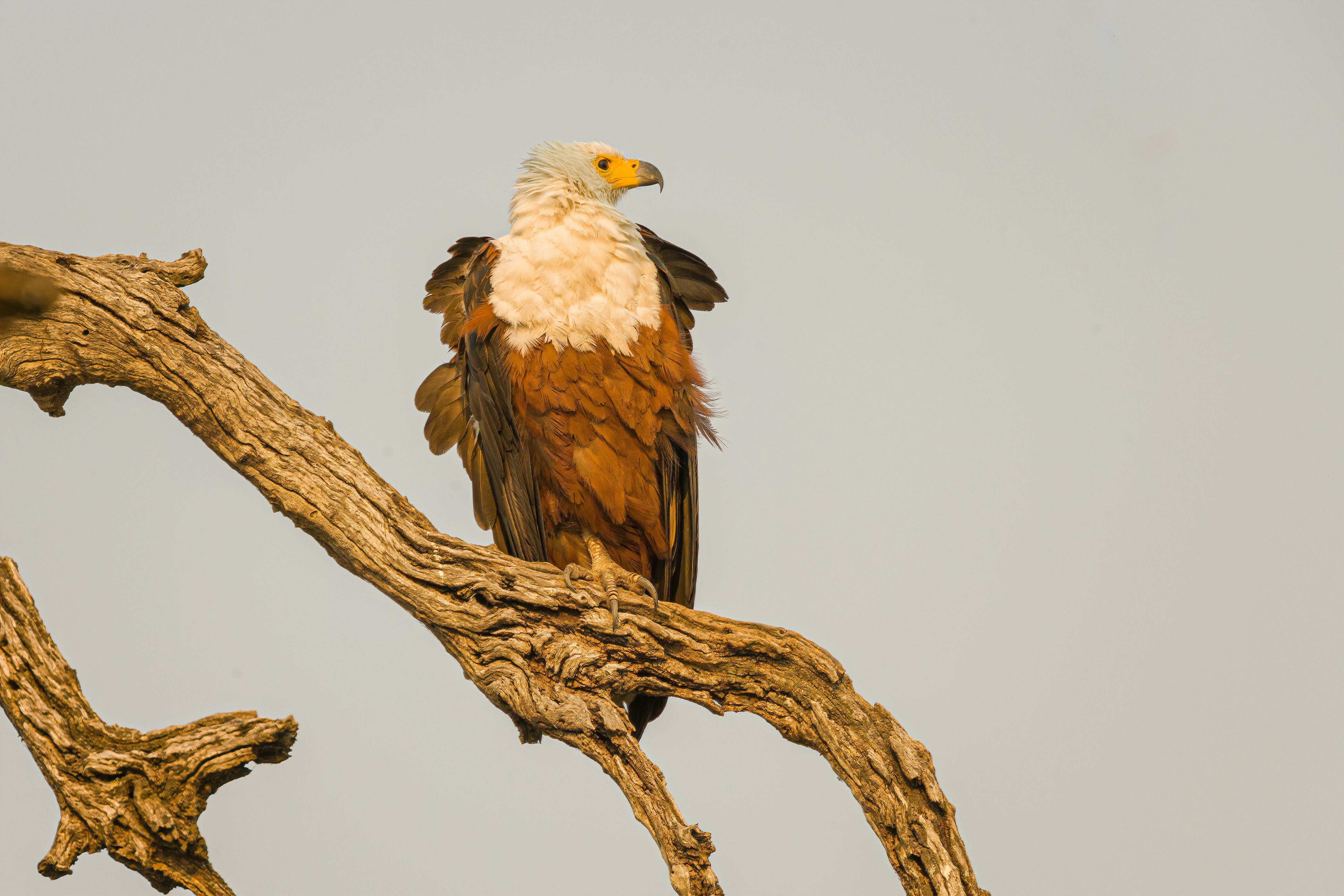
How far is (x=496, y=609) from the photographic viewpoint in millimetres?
3701

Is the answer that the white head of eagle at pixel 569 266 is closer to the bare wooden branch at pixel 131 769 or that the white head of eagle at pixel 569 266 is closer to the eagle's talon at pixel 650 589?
the eagle's talon at pixel 650 589

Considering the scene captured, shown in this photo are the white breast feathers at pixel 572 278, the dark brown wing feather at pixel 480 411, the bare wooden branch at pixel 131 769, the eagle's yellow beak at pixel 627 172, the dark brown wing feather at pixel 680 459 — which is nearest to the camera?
the bare wooden branch at pixel 131 769

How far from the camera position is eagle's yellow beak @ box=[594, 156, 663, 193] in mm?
4812

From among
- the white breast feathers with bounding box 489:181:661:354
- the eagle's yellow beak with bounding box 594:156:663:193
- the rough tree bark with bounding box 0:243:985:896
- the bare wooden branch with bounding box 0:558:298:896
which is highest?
the eagle's yellow beak with bounding box 594:156:663:193

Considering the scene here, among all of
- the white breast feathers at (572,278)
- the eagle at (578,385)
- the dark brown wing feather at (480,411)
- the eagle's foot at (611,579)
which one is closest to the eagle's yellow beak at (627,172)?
the eagle at (578,385)

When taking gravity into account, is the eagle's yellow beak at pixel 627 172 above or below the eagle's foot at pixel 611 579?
above

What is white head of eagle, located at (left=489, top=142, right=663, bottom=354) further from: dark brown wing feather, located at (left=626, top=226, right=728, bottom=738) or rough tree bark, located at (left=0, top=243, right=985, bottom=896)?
rough tree bark, located at (left=0, top=243, right=985, bottom=896)

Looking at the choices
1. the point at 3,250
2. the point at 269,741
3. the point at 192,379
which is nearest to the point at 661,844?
the point at 269,741

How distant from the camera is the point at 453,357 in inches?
181

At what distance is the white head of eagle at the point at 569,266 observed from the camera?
13.6 ft

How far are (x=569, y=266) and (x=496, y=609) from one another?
57.6 inches

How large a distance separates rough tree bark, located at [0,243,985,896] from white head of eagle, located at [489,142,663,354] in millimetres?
909

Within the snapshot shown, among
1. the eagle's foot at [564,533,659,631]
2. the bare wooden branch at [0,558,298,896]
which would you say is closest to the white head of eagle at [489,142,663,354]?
the eagle's foot at [564,533,659,631]

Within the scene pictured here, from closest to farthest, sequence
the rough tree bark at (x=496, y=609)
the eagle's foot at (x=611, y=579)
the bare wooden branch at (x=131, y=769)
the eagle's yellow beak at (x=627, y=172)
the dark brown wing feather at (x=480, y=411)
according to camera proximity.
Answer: the bare wooden branch at (x=131, y=769), the rough tree bark at (x=496, y=609), the eagle's foot at (x=611, y=579), the dark brown wing feather at (x=480, y=411), the eagle's yellow beak at (x=627, y=172)
